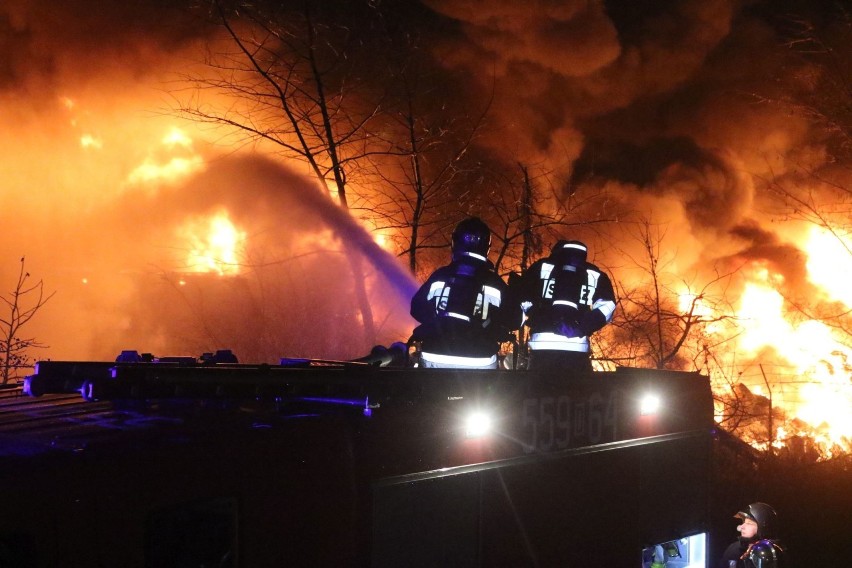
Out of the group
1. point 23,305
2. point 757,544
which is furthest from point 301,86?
point 757,544

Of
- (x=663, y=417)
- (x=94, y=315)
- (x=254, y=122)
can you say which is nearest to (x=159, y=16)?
(x=254, y=122)

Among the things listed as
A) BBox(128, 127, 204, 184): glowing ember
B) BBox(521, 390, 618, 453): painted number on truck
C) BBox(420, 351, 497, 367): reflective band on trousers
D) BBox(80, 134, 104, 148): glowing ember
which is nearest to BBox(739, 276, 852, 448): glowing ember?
BBox(420, 351, 497, 367): reflective band on trousers

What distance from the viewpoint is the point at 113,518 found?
2.22 metres

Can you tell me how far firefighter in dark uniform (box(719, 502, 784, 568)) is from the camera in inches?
201

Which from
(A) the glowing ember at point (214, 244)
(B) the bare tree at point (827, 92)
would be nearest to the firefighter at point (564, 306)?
(B) the bare tree at point (827, 92)

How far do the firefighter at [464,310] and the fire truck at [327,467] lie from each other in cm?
113

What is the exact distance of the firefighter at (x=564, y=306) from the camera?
5625mm

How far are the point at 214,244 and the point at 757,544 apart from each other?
762cm

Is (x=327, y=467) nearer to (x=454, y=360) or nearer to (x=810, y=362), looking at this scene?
(x=454, y=360)

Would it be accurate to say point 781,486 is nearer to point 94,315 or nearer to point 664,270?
point 664,270

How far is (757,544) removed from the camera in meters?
5.14

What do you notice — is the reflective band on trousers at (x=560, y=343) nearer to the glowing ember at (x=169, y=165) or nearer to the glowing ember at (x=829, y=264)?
the glowing ember at (x=169, y=165)

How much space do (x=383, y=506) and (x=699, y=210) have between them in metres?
16.0

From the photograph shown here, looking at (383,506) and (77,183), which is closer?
(383,506)
